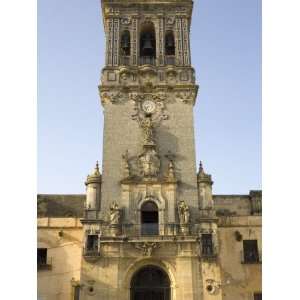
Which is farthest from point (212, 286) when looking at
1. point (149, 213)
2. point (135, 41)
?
point (135, 41)

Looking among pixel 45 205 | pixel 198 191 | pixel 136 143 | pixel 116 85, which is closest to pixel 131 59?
pixel 116 85

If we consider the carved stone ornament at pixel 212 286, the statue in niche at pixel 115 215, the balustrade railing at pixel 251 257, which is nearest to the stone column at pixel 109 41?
the statue in niche at pixel 115 215

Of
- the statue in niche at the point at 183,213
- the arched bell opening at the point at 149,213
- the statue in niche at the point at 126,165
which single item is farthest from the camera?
the statue in niche at the point at 126,165

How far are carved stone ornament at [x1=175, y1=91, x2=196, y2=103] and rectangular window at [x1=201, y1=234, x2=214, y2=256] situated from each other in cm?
693

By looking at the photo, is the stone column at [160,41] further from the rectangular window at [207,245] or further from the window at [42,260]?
the window at [42,260]

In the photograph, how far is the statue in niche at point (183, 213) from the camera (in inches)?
848

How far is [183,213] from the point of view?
853 inches

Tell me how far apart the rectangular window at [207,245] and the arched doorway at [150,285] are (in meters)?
2.02

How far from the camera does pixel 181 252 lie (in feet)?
69.1

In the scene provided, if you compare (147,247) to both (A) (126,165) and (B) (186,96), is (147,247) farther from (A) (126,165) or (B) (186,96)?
(B) (186,96)

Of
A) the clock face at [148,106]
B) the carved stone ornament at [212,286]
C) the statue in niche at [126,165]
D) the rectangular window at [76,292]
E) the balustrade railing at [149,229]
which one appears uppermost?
the clock face at [148,106]

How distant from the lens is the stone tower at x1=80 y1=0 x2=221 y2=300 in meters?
20.9

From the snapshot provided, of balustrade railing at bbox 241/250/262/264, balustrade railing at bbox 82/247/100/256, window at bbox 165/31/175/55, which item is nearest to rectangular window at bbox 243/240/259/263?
balustrade railing at bbox 241/250/262/264

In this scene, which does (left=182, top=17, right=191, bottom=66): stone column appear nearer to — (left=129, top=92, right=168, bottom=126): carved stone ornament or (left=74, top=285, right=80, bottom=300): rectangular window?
(left=129, top=92, right=168, bottom=126): carved stone ornament
